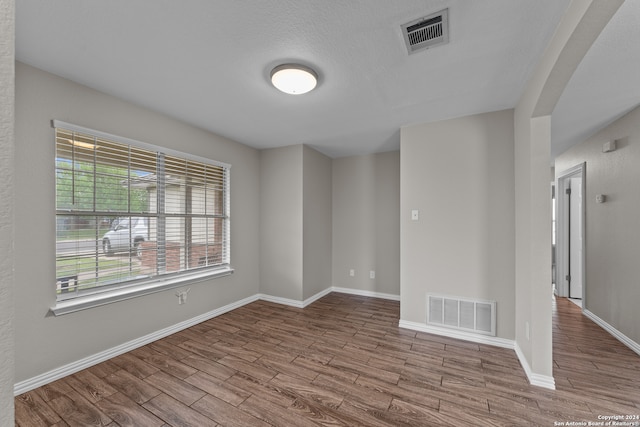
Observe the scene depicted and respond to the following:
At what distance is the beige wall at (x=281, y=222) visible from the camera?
393cm

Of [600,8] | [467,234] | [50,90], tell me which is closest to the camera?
[600,8]

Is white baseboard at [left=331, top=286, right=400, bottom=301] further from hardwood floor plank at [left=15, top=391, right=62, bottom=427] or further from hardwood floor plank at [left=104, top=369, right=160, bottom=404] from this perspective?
hardwood floor plank at [left=15, top=391, right=62, bottom=427]

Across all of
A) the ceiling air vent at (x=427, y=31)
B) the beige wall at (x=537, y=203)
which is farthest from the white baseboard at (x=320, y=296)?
the ceiling air vent at (x=427, y=31)

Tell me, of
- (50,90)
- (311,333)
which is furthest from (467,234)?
(50,90)

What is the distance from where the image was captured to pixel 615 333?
114 inches

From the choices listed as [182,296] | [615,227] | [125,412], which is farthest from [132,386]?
[615,227]

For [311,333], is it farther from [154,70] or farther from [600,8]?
[600,8]

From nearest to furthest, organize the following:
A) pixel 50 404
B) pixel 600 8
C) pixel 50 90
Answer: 1. pixel 600 8
2. pixel 50 404
3. pixel 50 90

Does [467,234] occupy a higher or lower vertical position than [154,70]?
lower

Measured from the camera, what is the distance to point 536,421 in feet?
5.55

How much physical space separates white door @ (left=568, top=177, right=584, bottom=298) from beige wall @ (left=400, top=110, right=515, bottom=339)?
9.53 ft

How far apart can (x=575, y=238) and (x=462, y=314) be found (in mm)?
3245

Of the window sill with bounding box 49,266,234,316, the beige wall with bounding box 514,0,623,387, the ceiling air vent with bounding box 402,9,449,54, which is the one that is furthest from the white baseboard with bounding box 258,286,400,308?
the ceiling air vent with bounding box 402,9,449,54

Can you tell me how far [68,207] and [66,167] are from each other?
13.3 inches
